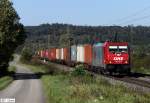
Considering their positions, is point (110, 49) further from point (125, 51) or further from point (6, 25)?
point (6, 25)

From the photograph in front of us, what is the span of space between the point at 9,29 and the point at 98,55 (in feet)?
32.4

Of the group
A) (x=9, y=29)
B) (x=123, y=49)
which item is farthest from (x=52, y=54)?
(x=123, y=49)

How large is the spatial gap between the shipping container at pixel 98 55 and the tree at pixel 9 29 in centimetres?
777

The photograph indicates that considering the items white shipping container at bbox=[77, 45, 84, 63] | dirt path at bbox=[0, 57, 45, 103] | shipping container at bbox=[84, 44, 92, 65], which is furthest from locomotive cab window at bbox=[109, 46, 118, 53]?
white shipping container at bbox=[77, 45, 84, 63]

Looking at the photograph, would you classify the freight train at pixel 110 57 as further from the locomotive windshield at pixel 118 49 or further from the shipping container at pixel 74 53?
the shipping container at pixel 74 53

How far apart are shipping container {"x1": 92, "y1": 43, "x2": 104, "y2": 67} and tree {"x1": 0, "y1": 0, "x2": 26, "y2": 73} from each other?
7.77 metres

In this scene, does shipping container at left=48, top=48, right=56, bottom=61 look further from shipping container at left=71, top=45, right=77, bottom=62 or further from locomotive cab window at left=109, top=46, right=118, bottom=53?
locomotive cab window at left=109, top=46, right=118, bottom=53

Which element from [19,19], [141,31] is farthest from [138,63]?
[141,31]

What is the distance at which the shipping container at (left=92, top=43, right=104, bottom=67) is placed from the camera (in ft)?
169

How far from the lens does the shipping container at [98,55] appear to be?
51.5 meters

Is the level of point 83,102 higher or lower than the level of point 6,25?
lower

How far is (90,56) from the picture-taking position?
198ft

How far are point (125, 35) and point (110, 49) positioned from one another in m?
88.8

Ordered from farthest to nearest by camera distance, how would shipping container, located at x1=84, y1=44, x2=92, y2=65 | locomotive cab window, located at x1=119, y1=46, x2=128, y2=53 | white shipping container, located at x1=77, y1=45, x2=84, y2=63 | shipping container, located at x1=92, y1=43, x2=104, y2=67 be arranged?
white shipping container, located at x1=77, y1=45, x2=84, y2=63
shipping container, located at x1=84, y1=44, x2=92, y2=65
shipping container, located at x1=92, y1=43, x2=104, y2=67
locomotive cab window, located at x1=119, y1=46, x2=128, y2=53
